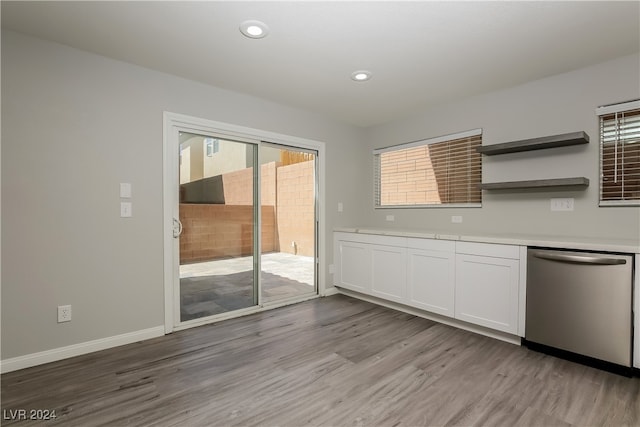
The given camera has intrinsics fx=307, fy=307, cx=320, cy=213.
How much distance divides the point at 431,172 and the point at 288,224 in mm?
2105

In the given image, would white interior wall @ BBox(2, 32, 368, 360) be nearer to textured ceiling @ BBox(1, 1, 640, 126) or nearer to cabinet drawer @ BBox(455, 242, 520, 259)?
textured ceiling @ BBox(1, 1, 640, 126)

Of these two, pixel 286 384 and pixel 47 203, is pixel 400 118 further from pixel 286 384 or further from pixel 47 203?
pixel 47 203

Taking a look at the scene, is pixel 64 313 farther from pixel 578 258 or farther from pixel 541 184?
pixel 541 184

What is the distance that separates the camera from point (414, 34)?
7.29ft

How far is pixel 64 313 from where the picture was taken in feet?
7.88

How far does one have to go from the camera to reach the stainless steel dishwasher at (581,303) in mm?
2125

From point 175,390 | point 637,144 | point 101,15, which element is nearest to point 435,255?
point 637,144

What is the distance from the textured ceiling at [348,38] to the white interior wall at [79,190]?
212 mm

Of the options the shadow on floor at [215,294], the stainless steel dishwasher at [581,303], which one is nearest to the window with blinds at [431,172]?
the stainless steel dishwasher at [581,303]

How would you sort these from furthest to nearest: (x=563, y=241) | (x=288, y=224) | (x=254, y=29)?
(x=288, y=224), (x=563, y=241), (x=254, y=29)

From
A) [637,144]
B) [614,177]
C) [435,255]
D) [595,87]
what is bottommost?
[435,255]

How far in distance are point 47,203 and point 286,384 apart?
Result: 2226 mm

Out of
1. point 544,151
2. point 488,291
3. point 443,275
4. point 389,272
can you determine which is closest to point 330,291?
point 389,272

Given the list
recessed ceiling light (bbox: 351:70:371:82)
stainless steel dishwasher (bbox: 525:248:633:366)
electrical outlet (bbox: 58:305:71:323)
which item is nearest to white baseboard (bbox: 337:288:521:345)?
stainless steel dishwasher (bbox: 525:248:633:366)
